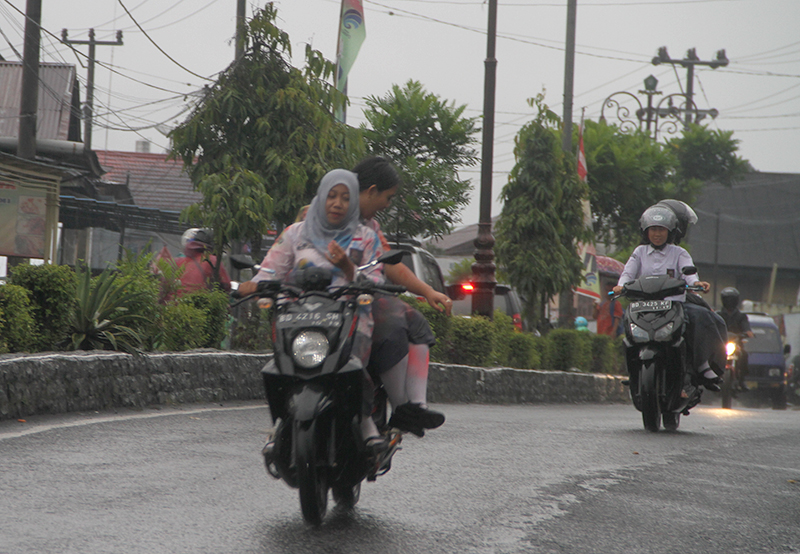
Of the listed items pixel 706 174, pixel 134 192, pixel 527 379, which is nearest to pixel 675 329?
pixel 527 379

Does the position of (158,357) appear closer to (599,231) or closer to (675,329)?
(675,329)

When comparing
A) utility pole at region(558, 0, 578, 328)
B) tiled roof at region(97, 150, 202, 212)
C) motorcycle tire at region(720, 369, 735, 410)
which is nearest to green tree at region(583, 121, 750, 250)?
utility pole at region(558, 0, 578, 328)

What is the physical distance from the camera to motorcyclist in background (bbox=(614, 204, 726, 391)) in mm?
8406

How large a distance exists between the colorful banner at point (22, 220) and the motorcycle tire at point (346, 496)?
11206mm

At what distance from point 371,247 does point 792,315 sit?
30131 mm

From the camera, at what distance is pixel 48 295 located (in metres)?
7.54

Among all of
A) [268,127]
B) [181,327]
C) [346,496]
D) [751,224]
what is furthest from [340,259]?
[751,224]

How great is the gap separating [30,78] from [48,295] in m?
9.97

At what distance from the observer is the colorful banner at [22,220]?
14266 millimetres

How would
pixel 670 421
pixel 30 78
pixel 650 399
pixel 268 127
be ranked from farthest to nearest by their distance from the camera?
pixel 30 78 → pixel 268 127 → pixel 670 421 → pixel 650 399

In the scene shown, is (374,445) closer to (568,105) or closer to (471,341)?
(471,341)

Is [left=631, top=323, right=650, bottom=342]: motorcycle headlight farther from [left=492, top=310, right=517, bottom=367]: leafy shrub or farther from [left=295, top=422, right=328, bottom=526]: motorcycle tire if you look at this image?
[left=492, top=310, right=517, bottom=367]: leafy shrub

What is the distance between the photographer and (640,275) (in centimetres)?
877

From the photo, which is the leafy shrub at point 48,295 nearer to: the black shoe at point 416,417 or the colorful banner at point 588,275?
the black shoe at point 416,417
